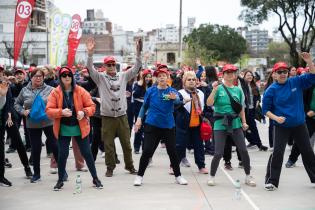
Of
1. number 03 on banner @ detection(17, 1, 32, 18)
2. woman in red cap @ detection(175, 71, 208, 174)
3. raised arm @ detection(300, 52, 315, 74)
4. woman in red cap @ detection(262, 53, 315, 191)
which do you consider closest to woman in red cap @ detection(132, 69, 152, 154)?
woman in red cap @ detection(175, 71, 208, 174)

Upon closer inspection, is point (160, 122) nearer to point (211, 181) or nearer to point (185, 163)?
point (211, 181)

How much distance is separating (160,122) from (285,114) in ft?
6.09

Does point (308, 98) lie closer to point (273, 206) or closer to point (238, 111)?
point (238, 111)

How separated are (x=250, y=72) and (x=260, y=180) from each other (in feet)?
12.8

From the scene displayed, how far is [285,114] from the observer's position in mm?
7488

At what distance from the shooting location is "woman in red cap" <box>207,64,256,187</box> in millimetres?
7965

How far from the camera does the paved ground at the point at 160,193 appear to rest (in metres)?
6.86

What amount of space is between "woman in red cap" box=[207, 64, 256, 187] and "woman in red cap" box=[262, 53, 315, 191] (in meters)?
0.48

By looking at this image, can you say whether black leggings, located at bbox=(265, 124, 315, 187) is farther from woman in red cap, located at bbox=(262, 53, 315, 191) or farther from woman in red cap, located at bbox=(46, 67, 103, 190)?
woman in red cap, located at bbox=(46, 67, 103, 190)

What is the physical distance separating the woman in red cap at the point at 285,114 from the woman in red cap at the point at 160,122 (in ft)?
4.54

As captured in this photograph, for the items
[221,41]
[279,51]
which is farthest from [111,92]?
[279,51]

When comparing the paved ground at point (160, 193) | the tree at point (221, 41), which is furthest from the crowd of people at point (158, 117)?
the tree at point (221, 41)

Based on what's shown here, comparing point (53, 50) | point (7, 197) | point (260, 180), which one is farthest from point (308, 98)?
point (53, 50)

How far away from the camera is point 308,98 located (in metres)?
9.57
